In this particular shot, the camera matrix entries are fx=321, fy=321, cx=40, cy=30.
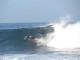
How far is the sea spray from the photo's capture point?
2734cm

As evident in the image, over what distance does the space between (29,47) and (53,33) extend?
355 centimetres

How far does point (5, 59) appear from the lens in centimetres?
2016

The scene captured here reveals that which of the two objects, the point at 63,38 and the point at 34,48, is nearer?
the point at 34,48

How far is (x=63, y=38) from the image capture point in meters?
28.7

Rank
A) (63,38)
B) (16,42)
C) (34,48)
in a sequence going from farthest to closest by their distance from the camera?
(16,42) → (63,38) → (34,48)

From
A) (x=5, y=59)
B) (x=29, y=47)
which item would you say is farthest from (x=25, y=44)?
(x=5, y=59)

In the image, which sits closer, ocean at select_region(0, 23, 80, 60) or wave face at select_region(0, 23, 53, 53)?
ocean at select_region(0, 23, 80, 60)

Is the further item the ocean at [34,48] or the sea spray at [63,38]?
the sea spray at [63,38]

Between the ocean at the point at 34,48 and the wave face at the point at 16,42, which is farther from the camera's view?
the wave face at the point at 16,42

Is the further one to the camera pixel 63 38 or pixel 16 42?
pixel 16 42

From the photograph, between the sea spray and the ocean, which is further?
the sea spray

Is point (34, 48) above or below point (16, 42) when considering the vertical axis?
below

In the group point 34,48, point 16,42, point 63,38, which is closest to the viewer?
point 34,48

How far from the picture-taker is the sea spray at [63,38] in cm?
2734
